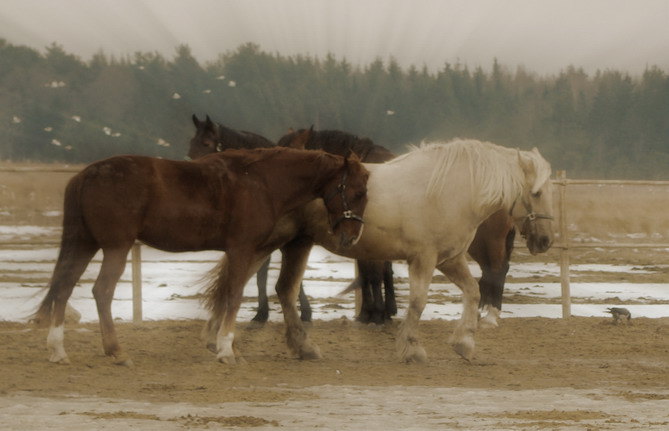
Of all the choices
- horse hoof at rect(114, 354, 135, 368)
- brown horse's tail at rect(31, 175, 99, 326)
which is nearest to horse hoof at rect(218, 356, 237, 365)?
horse hoof at rect(114, 354, 135, 368)

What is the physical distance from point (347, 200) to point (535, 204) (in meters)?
1.63

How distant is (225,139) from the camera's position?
27.4 feet

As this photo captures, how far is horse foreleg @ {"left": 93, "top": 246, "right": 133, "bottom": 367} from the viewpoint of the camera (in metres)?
6.20

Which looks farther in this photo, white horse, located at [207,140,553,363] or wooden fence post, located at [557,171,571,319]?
wooden fence post, located at [557,171,571,319]

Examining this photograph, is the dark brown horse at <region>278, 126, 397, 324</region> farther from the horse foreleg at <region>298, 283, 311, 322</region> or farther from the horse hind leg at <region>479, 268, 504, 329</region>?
the horse hind leg at <region>479, 268, 504, 329</region>

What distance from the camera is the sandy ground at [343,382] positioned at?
460 cm

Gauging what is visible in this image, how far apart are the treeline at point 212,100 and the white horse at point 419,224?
107 inches

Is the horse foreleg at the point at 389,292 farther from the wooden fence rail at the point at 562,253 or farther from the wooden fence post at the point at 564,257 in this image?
the wooden fence post at the point at 564,257

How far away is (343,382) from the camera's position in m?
5.99

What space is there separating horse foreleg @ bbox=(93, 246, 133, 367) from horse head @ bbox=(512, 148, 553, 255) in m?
2.97

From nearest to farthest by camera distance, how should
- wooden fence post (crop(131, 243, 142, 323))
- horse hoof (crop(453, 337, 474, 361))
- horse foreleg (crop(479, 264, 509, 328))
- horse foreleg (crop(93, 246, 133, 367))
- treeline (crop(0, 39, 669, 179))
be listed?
horse foreleg (crop(93, 246, 133, 367))
horse hoof (crop(453, 337, 474, 361))
wooden fence post (crop(131, 243, 142, 323))
horse foreleg (crop(479, 264, 509, 328))
treeline (crop(0, 39, 669, 179))

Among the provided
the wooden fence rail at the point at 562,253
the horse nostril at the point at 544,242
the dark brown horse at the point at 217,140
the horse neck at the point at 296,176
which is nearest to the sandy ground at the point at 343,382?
the wooden fence rail at the point at 562,253

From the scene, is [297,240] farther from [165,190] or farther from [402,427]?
[402,427]

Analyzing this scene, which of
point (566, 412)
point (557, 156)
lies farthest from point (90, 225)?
point (557, 156)
